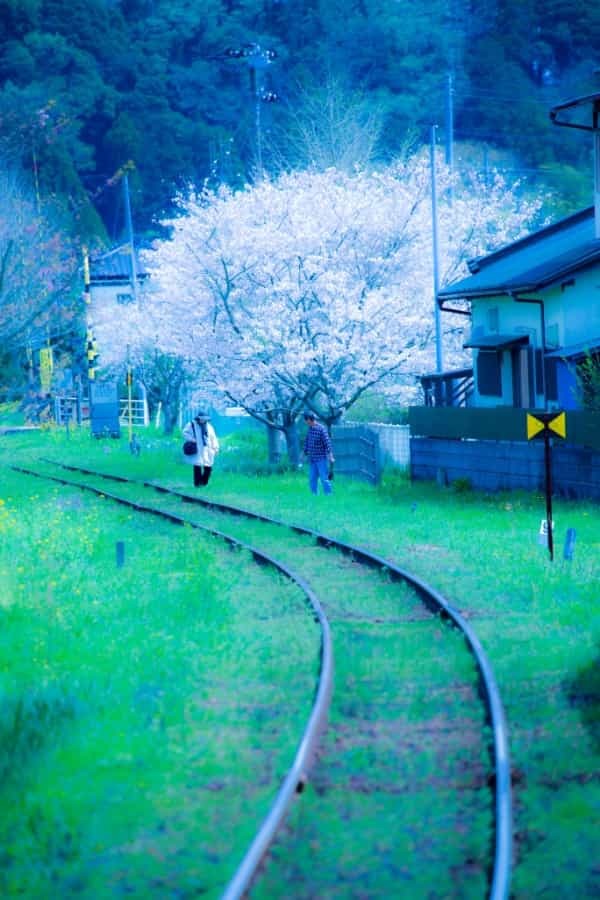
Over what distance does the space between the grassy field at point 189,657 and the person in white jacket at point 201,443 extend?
3.57 m

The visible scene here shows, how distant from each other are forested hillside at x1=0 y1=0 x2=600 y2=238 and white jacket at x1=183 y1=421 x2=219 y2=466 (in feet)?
135

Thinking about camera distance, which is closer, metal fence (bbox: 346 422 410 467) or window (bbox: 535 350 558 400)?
window (bbox: 535 350 558 400)

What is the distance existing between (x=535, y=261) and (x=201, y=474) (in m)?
9.87

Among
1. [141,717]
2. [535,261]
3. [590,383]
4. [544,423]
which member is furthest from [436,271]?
[141,717]

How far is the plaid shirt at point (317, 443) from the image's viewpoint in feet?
83.4

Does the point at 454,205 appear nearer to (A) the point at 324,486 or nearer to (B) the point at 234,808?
(A) the point at 324,486

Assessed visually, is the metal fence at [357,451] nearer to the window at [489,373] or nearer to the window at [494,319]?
the window at [489,373]

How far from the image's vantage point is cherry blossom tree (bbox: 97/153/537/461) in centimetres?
3366

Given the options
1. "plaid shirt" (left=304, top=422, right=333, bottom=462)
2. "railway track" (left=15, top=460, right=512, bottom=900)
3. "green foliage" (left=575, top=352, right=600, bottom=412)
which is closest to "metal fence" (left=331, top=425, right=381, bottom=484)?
"plaid shirt" (left=304, top=422, right=333, bottom=462)

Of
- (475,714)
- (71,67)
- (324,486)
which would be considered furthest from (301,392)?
(71,67)

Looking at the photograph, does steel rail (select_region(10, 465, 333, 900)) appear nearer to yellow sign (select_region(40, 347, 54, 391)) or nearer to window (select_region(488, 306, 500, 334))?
window (select_region(488, 306, 500, 334))

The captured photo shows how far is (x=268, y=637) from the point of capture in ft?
39.1

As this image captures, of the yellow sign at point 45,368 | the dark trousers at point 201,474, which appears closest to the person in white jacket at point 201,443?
the dark trousers at point 201,474

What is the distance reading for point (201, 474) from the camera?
1171 inches
